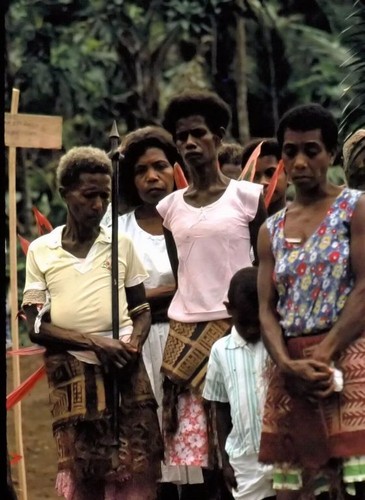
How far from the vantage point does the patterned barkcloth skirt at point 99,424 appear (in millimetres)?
5465

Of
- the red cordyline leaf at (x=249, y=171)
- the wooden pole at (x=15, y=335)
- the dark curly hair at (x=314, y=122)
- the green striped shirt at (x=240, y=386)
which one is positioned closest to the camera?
the dark curly hair at (x=314, y=122)

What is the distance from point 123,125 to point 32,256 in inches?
318

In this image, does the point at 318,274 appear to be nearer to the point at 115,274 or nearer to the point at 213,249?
the point at 213,249

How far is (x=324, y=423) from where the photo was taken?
174 inches

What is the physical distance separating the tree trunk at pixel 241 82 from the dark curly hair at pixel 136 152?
761cm

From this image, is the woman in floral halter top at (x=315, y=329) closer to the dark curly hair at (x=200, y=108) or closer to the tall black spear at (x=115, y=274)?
the tall black spear at (x=115, y=274)

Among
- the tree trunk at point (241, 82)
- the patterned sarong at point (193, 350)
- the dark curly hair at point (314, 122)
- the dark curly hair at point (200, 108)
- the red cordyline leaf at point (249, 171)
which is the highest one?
the tree trunk at point (241, 82)

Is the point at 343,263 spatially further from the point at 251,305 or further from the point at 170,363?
the point at 170,363

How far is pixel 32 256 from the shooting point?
5.68 m

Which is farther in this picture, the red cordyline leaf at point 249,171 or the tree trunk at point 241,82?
the tree trunk at point 241,82

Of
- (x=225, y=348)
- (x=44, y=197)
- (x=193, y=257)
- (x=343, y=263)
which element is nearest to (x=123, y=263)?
(x=193, y=257)

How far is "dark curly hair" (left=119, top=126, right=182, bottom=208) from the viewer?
6.38 metres

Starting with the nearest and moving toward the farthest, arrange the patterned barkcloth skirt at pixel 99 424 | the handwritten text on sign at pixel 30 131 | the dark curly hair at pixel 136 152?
the patterned barkcloth skirt at pixel 99 424
the dark curly hair at pixel 136 152
the handwritten text on sign at pixel 30 131

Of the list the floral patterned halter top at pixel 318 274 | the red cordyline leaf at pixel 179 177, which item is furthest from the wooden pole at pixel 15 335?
the floral patterned halter top at pixel 318 274
